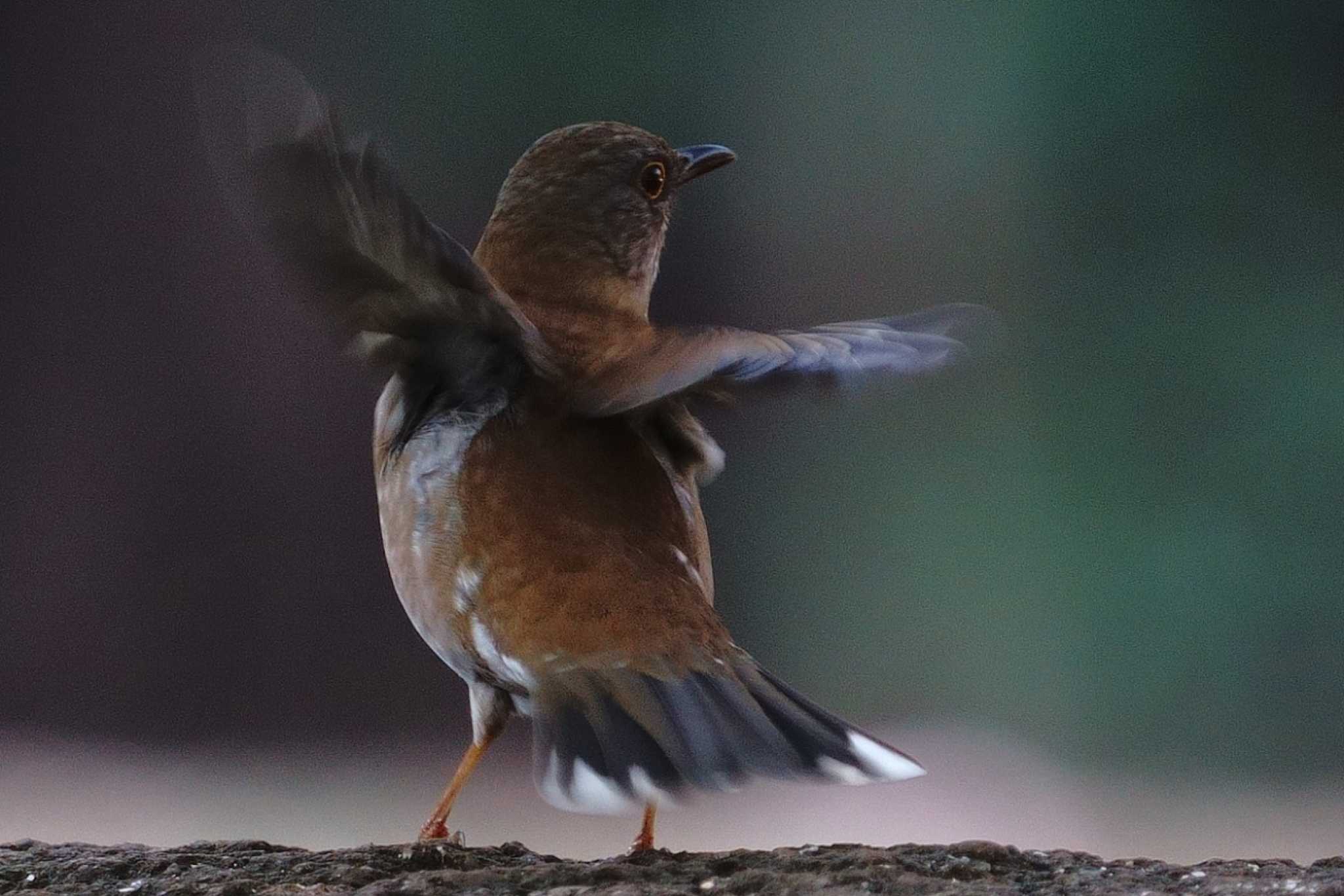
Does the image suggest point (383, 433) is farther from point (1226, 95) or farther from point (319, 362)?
point (1226, 95)

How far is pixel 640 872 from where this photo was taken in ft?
7.02

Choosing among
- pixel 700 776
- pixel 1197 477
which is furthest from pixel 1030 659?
pixel 700 776

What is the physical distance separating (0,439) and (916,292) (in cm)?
383

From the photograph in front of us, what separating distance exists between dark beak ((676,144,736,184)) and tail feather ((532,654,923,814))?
1.36 meters

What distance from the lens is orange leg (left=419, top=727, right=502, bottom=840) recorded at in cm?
269

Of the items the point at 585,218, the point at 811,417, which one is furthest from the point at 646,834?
the point at 811,417

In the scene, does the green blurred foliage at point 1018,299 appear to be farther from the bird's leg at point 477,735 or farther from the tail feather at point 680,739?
the tail feather at point 680,739

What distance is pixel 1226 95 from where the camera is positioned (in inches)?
228

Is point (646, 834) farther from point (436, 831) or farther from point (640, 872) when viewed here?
point (640, 872)

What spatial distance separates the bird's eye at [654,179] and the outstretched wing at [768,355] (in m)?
0.53

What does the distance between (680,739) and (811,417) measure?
4.27 meters

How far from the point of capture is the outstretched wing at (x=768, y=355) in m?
2.19

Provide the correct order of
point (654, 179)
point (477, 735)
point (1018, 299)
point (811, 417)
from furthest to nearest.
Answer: point (811, 417)
point (1018, 299)
point (654, 179)
point (477, 735)

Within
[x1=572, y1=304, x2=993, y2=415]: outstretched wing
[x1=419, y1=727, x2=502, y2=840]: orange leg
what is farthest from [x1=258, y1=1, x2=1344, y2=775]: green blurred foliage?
[x1=419, y1=727, x2=502, y2=840]: orange leg
